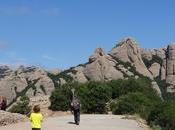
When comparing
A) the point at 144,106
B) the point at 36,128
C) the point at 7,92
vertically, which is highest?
the point at 7,92

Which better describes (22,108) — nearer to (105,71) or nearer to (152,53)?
(105,71)

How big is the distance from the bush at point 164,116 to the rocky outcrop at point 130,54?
334 feet

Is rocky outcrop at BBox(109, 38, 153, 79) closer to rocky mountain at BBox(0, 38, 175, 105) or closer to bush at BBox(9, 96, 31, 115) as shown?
rocky mountain at BBox(0, 38, 175, 105)

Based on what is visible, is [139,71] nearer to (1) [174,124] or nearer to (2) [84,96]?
(2) [84,96]

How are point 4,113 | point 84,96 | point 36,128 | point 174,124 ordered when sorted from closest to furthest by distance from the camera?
point 36,128 → point 4,113 → point 174,124 → point 84,96

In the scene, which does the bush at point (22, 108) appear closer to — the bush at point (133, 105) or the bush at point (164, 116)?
the bush at point (133, 105)

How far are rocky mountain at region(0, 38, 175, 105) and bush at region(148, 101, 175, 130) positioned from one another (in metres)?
71.2

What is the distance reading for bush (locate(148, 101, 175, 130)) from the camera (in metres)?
38.6

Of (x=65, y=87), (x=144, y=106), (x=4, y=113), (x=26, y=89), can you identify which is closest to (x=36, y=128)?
(x=4, y=113)

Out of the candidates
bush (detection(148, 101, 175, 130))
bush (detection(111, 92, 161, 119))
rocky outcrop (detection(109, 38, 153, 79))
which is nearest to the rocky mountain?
rocky outcrop (detection(109, 38, 153, 79))

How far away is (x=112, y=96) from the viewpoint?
70.9 meters

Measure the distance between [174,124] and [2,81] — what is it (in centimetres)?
9149

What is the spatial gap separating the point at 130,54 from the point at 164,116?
10969cm

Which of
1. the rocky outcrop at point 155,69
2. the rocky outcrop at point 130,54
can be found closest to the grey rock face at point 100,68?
the rocky outcrop at point 130,54
